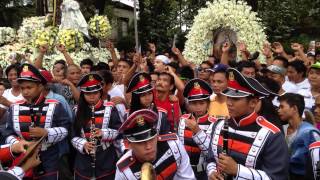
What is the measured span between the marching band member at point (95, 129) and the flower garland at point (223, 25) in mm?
7493

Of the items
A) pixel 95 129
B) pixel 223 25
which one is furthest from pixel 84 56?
pixel 95 129

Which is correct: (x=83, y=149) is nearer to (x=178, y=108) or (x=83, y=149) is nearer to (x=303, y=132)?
(x=178, y=108)

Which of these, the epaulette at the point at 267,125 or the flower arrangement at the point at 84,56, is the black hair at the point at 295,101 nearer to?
the epaulette at the point at 267,125

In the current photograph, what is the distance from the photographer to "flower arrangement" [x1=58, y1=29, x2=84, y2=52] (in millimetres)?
11062

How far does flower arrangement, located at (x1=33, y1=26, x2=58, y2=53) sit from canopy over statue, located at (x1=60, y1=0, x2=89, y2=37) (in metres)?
0.49

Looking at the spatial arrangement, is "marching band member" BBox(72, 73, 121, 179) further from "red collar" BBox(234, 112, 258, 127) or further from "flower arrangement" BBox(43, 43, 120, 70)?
"flower arrangement" BBox(43, 43, 120, 70)

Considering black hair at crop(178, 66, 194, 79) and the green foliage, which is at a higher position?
the green foliage

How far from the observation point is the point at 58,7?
43.2ft

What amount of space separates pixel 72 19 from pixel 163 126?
725 cm

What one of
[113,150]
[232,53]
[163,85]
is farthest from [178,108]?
[232,53]


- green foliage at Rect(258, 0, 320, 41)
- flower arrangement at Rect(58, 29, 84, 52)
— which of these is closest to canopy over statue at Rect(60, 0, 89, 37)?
flower arrangement at Rect(58, 29, 84, 52)

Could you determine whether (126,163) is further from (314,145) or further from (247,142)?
(314,145)

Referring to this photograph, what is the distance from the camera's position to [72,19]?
11.9m

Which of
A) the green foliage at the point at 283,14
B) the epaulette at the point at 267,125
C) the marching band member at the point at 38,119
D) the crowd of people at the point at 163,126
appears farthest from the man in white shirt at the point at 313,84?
the green foliage at the point at 283,14
